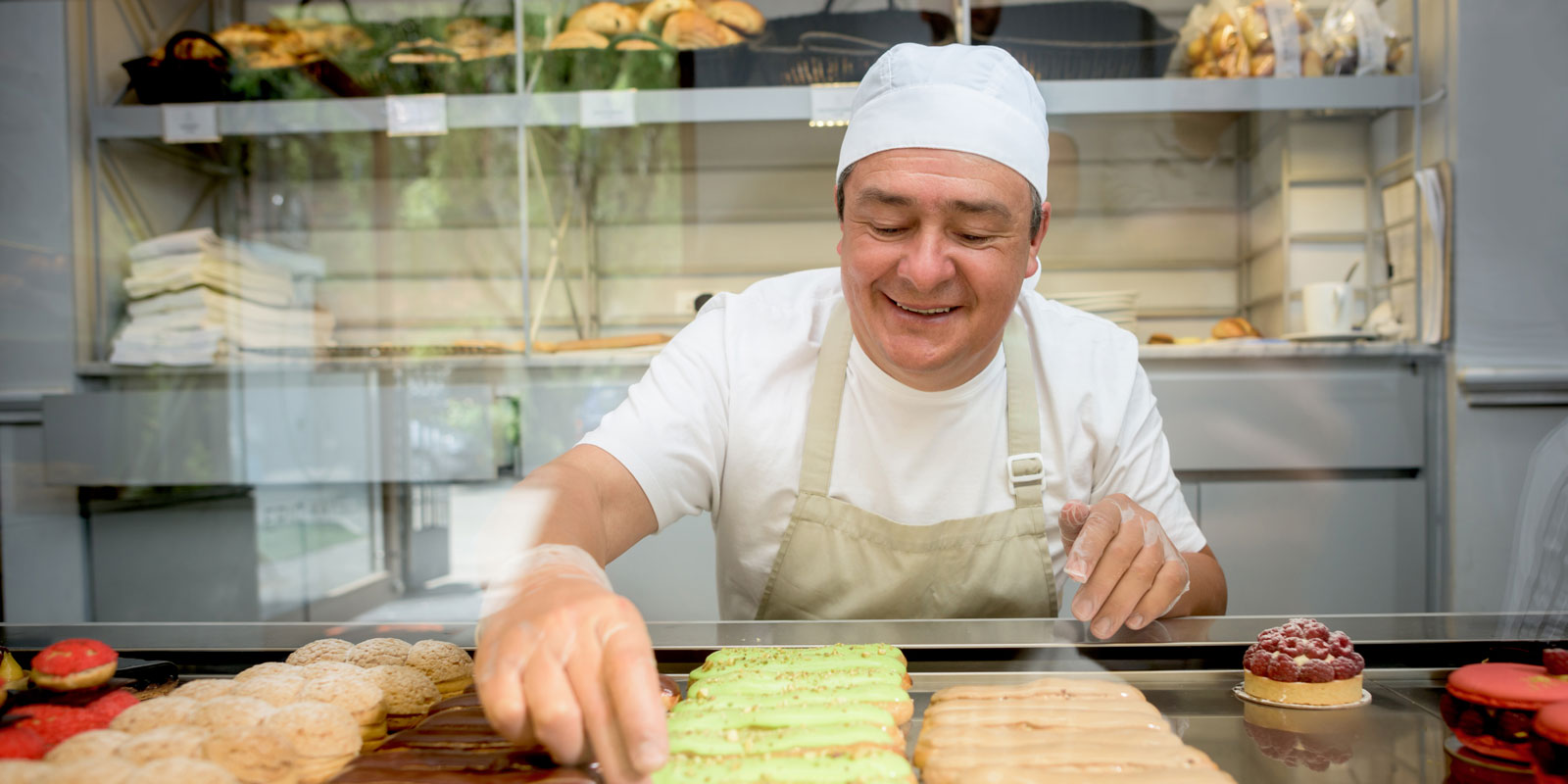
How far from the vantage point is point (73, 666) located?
2.87 feet

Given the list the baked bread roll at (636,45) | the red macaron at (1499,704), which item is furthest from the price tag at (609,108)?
the red macaron at (1499,704)

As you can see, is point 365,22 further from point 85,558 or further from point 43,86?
point 85,558

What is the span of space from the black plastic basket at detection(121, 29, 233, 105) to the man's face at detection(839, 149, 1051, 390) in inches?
108

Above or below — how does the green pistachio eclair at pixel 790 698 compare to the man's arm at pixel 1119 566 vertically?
below

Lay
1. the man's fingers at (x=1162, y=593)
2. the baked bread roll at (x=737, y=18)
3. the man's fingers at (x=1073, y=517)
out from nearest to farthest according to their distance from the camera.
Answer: the man's fingers at (x=1162, y=593), the man's fingers at (x=1073, y=517), the baked bread roll at (x=737, y=18)

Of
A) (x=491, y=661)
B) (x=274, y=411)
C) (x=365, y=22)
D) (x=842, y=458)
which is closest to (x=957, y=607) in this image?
(x=842, y=458)

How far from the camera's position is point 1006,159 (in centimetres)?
134

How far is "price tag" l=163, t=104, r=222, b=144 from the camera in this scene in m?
3.04

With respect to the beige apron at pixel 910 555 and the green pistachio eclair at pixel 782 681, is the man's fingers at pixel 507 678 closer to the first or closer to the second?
the green pistachio eclair at pixel 782 681

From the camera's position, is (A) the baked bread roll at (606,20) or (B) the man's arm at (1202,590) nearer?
(B) the man's arm at (1202,590)

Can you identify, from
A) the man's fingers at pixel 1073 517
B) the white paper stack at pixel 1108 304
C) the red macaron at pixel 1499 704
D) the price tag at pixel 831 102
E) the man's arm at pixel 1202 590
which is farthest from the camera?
the white paper stack at pixel 1108 304

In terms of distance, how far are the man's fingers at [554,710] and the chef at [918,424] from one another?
39 centimetres

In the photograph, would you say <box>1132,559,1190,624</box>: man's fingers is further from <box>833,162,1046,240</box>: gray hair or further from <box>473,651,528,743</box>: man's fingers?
<box>473,651,528,743</box>: man's fingers

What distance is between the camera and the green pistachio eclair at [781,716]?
0.85m
